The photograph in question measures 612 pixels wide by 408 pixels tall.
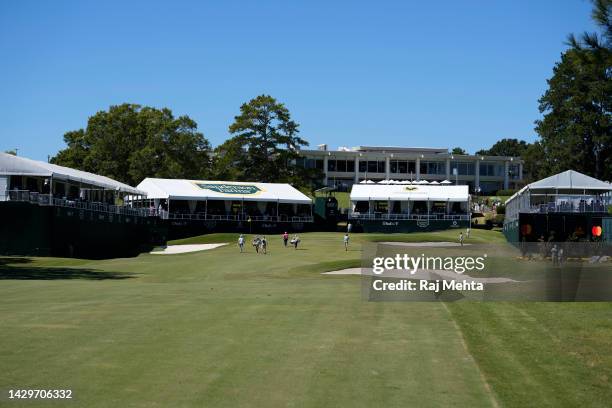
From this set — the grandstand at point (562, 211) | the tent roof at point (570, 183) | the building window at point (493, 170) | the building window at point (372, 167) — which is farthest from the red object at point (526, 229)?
the building window at point (493, 170)

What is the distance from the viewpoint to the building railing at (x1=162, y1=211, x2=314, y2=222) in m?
79.4

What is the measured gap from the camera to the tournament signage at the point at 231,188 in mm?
83150

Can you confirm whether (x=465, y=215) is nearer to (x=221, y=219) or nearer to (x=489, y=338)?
(x=221, y=219)

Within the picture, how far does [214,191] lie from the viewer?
270ft

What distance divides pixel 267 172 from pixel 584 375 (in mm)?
86229

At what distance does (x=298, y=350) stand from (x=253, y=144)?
8391cm

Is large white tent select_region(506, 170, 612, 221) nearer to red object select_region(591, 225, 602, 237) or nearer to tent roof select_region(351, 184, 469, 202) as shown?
red object select_region(591, 225, 602, 237)

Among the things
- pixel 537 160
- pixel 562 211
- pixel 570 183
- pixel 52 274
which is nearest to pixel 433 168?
pixel 537 160

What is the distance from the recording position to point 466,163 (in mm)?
132500

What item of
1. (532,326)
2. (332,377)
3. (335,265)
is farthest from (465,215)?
(332,377)

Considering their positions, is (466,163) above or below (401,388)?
above

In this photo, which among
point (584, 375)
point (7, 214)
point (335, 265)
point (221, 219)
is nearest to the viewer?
point (584, 375)

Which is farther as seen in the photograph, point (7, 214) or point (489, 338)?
point (7, 214)

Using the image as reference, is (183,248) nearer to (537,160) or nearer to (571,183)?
(571,183)
